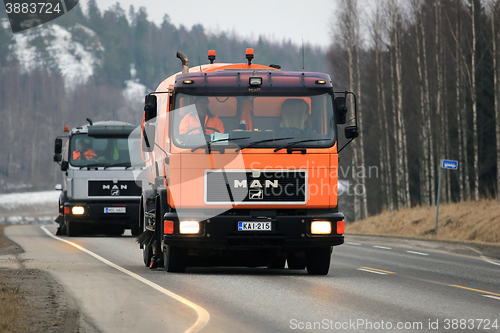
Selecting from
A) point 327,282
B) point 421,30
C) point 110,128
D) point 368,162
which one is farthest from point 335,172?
point 368,162

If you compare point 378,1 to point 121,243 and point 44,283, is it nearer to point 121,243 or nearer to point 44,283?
point 121,243

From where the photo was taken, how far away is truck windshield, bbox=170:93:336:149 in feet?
39.6

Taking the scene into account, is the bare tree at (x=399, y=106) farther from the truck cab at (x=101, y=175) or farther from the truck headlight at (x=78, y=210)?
the truck headlight at (x=78, y=210)

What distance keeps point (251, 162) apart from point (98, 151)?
42.9 ft

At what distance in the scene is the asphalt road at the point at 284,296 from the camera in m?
7.99

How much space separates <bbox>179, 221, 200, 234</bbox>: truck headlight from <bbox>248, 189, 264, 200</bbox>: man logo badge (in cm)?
90

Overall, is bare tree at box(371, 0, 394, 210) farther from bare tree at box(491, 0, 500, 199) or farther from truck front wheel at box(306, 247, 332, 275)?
truck front wheel at box(306, 247, 332, 275)

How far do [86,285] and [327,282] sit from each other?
11.8 feet

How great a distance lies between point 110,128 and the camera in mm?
24297

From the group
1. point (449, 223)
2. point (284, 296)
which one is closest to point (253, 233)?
point (284, 296)

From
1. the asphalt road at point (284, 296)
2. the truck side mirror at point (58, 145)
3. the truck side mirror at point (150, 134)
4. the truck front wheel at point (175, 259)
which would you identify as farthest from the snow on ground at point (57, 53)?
the truck front wheel at point (175, 259)

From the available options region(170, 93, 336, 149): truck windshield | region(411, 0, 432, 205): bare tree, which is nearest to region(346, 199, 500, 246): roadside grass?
region(411, 0, 432, 205): bare tree

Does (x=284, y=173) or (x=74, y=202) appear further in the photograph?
(x=74, y=202)

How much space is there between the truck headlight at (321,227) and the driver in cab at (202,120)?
6.67 ft
